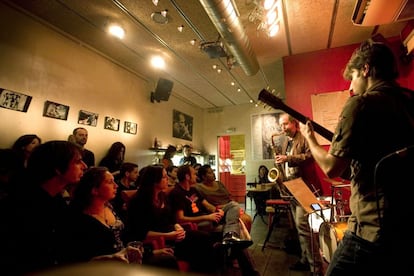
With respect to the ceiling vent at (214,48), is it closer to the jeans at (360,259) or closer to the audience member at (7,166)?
the audience member at (7,166)

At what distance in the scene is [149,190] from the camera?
2285mm

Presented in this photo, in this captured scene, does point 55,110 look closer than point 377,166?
No

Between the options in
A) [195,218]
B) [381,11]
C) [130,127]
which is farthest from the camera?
[130,127]

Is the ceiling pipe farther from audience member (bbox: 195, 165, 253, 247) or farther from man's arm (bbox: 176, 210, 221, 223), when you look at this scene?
man's arm (bbox: 176, 210, 221, 223)

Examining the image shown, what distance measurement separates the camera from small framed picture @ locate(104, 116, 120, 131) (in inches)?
170

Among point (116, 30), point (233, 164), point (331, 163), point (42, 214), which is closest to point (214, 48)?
point (116, 30)

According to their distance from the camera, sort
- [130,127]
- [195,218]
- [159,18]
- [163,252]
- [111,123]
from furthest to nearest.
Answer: [130,127] < [111,123] < [159,18] < [195,218] < [163,252]

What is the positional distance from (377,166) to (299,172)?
6.76ft

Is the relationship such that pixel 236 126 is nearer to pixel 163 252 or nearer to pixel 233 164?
pixel 233 164

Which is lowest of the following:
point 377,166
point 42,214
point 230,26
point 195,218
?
point 195,218

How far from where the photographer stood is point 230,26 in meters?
2.55

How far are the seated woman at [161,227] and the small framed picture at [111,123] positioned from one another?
2383 millimetres

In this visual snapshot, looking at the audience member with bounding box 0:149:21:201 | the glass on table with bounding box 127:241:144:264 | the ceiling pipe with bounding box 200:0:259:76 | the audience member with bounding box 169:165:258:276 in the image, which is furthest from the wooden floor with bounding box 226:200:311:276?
the ceiling pipe with bounding box 200:0:259:76

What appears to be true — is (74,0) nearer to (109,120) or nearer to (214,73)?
(109,120)
